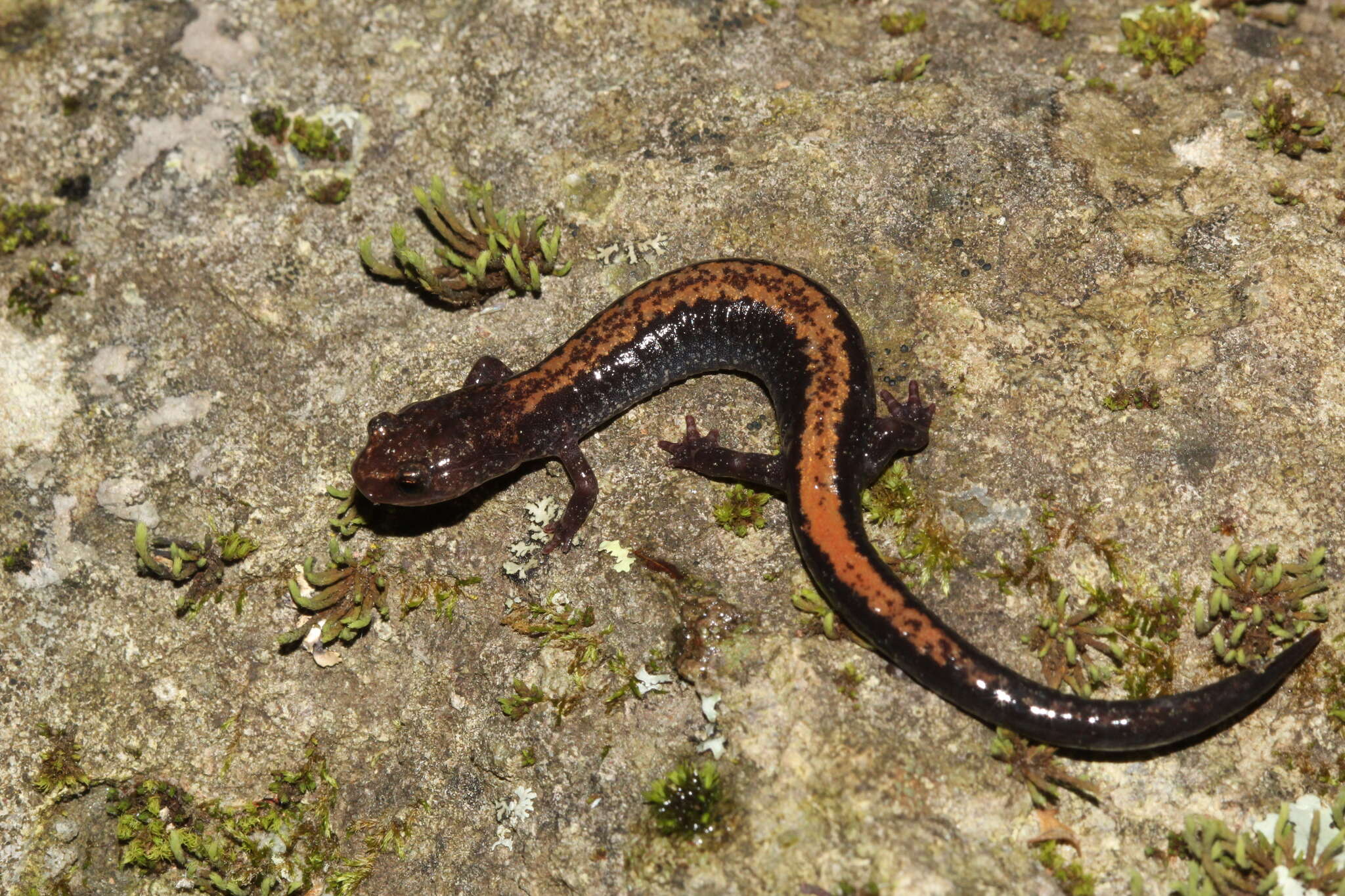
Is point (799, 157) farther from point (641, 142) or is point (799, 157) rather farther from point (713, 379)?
point (713, 379)

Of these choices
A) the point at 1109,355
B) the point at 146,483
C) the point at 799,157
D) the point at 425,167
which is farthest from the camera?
the point at 425,167

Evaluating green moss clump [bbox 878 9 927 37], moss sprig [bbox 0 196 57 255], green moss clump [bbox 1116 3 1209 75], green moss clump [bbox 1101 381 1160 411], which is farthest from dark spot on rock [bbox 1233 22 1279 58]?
moss sprig [bbox 0 196 57 255]

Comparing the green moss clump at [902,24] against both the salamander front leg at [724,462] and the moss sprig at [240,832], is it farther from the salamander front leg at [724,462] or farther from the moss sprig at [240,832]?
the moss sprig at [240,832]

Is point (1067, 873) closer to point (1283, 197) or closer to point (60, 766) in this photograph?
point (1283, 197)

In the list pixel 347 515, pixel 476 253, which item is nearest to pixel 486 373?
pixel 476 253

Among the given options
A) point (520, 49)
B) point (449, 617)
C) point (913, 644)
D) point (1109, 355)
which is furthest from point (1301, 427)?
point (520, 49)

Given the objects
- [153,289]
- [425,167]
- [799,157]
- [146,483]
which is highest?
[799,157]
